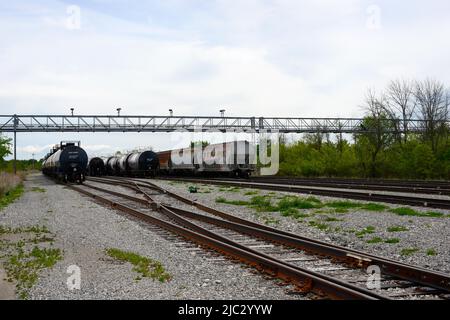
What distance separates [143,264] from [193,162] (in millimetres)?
37716

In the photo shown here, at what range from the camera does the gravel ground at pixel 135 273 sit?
267 inches

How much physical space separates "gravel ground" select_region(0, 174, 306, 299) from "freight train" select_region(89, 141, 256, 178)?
2675 centimetres

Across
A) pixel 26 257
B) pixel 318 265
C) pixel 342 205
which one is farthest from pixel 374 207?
pixel 26 257

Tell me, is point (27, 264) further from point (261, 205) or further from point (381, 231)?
point (261, 205)

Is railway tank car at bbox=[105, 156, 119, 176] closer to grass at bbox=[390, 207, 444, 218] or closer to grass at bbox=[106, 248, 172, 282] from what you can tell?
grass at bbox=[390, 207, 444, 218]

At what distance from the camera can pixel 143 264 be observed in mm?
Result: 8562

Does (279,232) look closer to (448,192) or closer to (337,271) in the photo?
(337,271)

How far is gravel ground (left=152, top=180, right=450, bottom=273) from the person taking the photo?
351 inches

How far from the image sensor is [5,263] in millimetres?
8930

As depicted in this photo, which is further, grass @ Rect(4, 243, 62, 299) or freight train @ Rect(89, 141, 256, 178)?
freight train @ Rect(89, 141, 256, 178)

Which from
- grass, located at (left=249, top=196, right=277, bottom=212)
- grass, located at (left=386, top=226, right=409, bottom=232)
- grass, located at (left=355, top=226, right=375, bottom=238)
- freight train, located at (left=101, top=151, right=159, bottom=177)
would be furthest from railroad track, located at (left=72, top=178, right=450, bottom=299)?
freight train, located at (left=101, top=151, right=159, bottom=177)

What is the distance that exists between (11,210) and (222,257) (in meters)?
12.3
